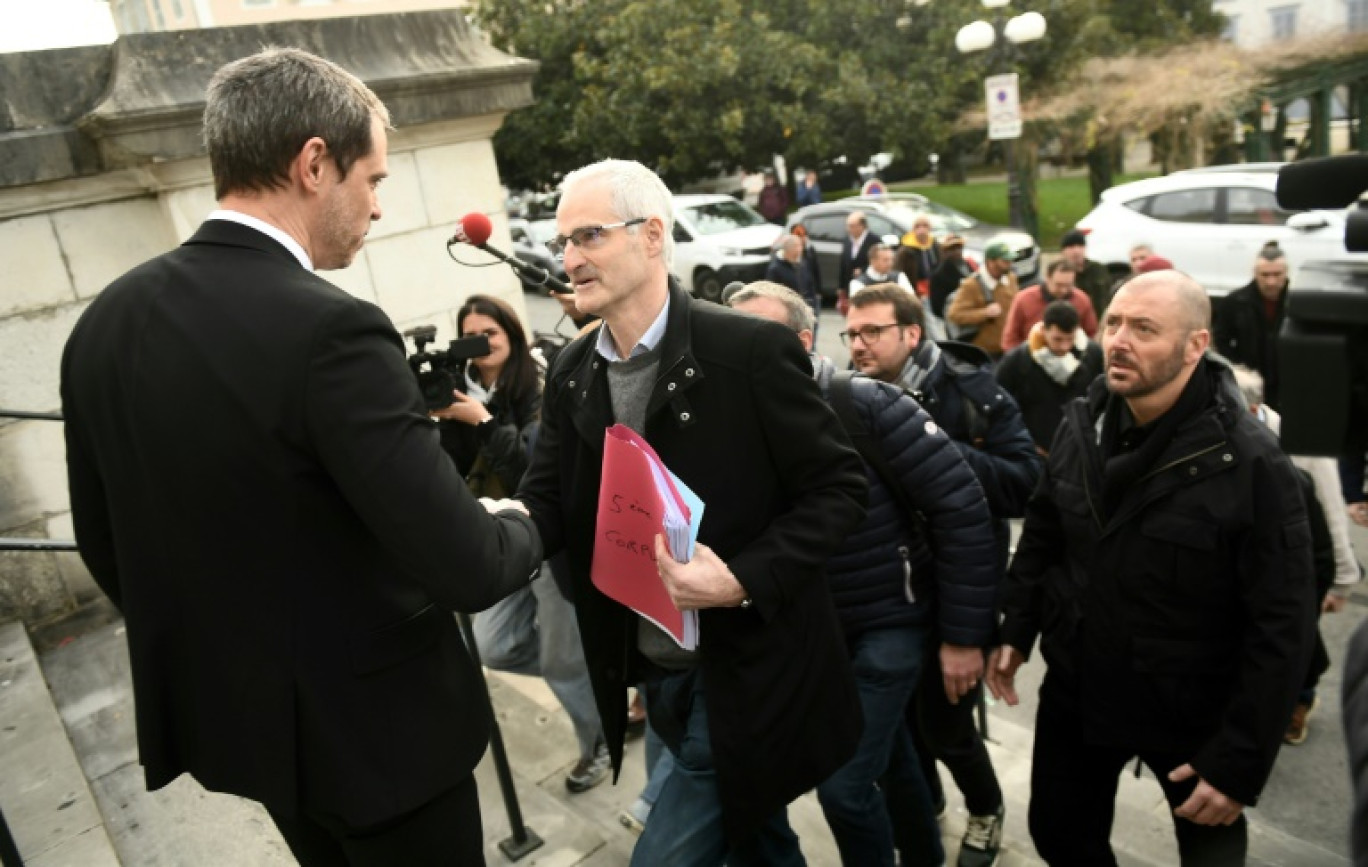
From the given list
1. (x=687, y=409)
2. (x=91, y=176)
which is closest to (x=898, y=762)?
(x=687, y=409)

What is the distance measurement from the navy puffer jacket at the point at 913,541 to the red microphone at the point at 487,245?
3.63 feet

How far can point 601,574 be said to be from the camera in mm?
2215

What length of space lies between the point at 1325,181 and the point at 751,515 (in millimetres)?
1196

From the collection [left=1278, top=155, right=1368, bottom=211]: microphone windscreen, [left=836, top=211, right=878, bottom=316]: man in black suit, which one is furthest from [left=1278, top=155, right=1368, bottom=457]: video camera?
[left=836, top=211, right=878, bottom=316]: man in black suit

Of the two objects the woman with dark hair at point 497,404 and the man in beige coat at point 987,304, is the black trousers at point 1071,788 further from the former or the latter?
the man in beige coat at point 987,304

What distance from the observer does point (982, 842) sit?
328 centimetres

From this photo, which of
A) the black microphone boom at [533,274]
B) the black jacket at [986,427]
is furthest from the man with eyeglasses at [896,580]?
the black microphone boom at [533,274]

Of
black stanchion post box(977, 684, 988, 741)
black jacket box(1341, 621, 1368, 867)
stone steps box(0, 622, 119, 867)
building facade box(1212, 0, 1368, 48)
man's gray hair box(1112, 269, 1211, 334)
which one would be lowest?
black stanchion post box(977, 684, 988, 741)

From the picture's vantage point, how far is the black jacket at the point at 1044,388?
5.43m

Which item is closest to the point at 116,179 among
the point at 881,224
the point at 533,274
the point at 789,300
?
the point at 533,274

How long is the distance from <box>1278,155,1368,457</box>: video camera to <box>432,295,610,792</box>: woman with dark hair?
2.36 metres

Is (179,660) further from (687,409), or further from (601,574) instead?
(687,409)

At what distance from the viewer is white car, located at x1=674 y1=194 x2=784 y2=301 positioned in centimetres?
1673

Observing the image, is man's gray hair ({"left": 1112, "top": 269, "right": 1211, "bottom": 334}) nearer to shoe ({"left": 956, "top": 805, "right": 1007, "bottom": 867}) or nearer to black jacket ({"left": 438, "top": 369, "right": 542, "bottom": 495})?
shoe ({"left": 956, "top": 805, "right": 1007, "bottom": 867})
